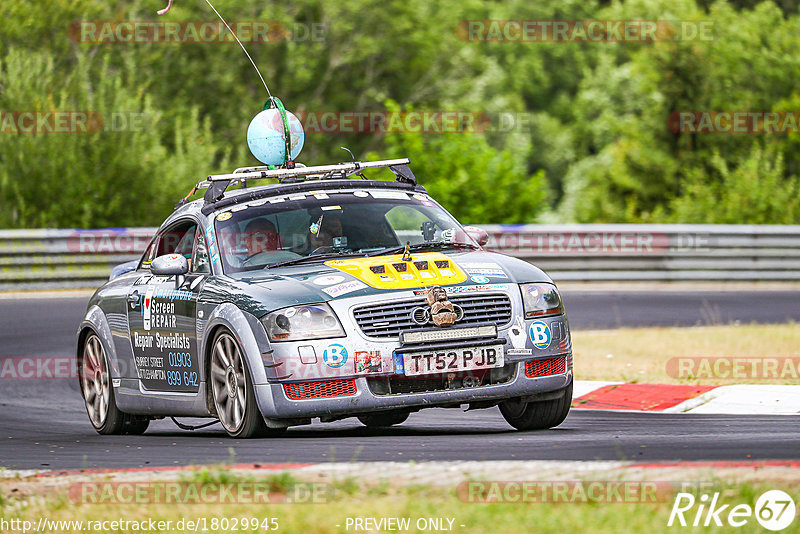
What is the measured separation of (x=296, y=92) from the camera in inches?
1764

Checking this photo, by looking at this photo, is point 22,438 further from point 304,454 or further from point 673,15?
point 673,15

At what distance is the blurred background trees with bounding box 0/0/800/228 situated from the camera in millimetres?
25328

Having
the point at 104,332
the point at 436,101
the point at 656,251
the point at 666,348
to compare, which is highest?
the point at 104,332

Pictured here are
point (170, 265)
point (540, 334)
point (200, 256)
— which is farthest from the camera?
point (200, 256)

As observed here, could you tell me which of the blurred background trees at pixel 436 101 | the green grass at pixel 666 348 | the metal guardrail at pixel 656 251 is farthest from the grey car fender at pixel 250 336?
the blurred background trees at pixel 436 101

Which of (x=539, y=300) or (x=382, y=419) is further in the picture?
(x=382, y=419)

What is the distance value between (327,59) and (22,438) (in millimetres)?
36423

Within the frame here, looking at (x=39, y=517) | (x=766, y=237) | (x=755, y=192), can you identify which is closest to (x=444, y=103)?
(x=755, y=192)

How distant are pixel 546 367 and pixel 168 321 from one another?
8.59 feet

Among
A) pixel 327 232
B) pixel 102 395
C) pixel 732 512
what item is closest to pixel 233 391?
pixel 327 232

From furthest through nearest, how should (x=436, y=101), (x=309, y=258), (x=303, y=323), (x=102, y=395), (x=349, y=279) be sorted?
(x=436, y=101) → (x=102, y=395) → (x=309, y=258) → (x=349, y=279) → (x=303, y=323)

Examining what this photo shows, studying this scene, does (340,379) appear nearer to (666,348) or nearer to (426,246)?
(426,246)

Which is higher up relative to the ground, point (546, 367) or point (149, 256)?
point (149, 256)

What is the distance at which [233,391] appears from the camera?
8594 mm
